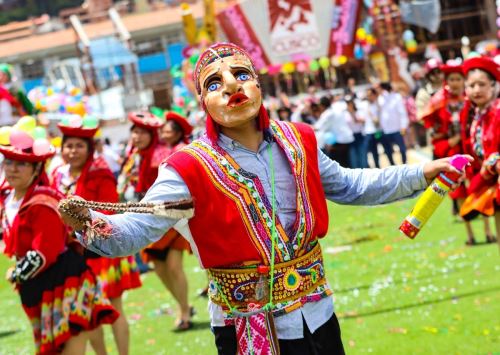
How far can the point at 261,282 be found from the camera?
12.0 feet

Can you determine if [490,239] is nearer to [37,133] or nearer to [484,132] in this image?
[484,132]

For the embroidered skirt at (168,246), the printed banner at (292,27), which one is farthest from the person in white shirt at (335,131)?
the embroidered skirt at (168,246)

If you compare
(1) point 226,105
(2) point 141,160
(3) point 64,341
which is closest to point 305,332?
(1) point 226,105

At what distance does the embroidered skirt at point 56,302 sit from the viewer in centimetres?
559

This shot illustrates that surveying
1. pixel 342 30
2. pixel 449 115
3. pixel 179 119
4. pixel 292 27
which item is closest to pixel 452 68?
pixel 449 115

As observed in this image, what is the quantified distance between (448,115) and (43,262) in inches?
194

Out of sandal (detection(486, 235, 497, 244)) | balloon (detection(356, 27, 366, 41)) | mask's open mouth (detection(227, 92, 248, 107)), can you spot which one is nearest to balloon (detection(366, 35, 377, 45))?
balloon (detection(356, 27, 366, 41))

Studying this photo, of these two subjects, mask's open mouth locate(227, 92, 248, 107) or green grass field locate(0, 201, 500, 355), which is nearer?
mask's open mouth locate(227, 92, 248, 107)

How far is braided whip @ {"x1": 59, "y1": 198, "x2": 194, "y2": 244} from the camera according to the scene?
3.22 meters

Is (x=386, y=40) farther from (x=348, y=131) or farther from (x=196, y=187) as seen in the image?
(x=196, y=187)

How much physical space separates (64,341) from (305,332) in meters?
2.38

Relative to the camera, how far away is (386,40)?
3030 centimetres

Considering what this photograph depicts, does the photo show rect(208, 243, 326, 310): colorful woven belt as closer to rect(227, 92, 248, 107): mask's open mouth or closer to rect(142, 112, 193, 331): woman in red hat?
rect(227, 92, 248, 107): mask's open mouth

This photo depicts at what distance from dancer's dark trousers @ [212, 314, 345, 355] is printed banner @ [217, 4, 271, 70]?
13.9 meters
